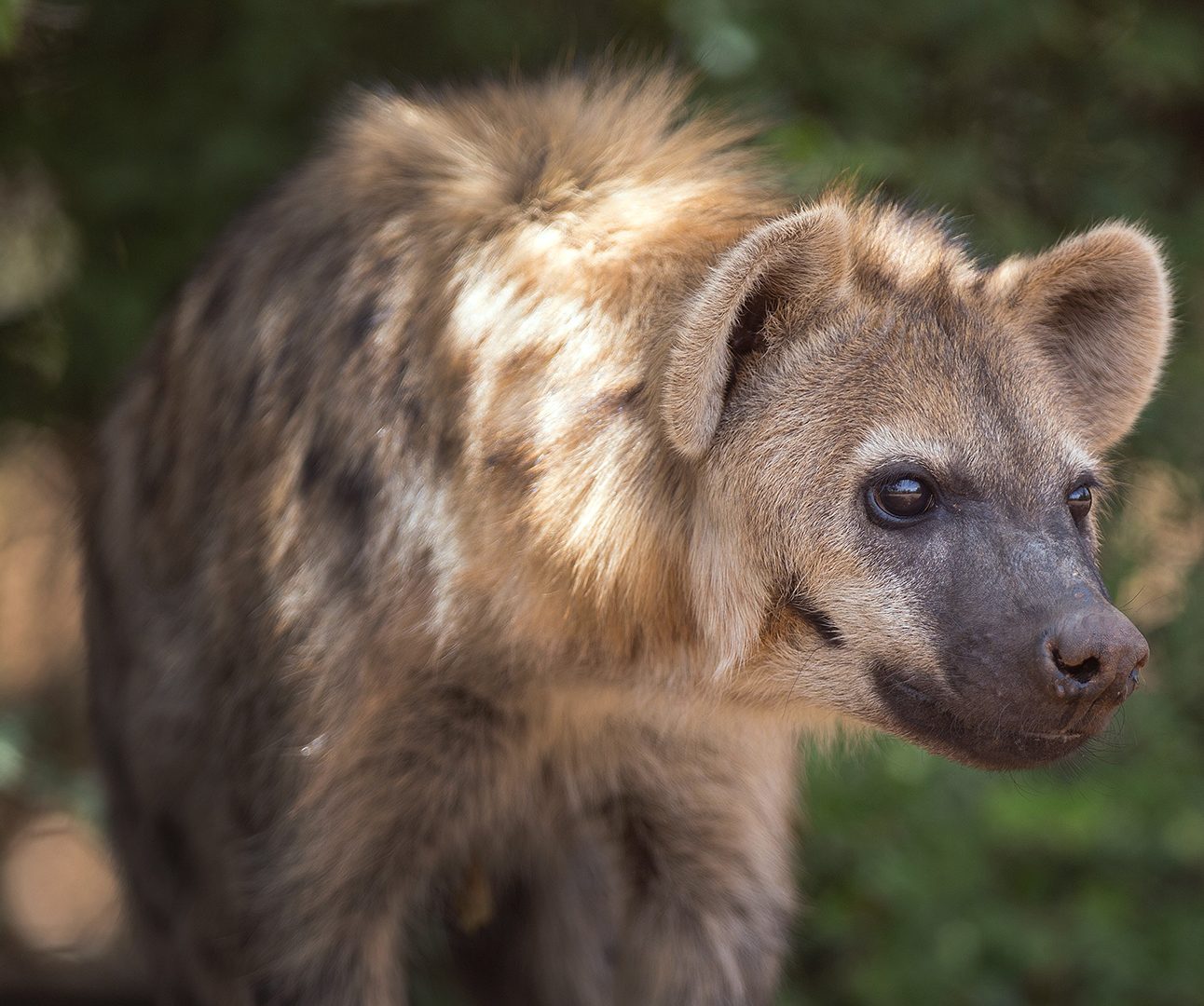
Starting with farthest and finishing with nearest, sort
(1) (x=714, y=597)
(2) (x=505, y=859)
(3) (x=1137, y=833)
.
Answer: (3) (x=1137, y=833) → (2) (x=505, y=859) → (1) (x=714, y=597)

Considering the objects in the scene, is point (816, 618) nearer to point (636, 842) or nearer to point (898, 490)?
point (898, 490)

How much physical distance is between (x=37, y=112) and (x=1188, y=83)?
2.71 m

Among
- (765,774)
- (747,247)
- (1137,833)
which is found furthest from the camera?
(1137,833)

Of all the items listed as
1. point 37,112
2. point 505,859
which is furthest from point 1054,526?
point 37,112

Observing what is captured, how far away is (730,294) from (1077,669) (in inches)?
23.3

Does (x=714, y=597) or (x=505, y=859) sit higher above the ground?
(x=714, y=597)

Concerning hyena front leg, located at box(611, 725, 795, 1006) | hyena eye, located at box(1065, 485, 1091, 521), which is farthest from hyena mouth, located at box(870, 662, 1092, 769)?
hyena front leg, located at box(611, 725, 795, 1006)

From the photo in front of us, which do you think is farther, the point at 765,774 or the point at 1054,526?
the point at 765,774

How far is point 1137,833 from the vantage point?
3.35 metres

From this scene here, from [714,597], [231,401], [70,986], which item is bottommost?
[70,986]

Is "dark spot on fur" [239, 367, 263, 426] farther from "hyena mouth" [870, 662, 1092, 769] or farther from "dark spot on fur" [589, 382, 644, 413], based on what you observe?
"hyena mouth" [870, 662, 1092, 769]

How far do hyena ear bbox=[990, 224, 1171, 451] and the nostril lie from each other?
0.49 metres

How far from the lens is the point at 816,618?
78.3 inches

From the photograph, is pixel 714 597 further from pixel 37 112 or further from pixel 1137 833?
pixel 37 112
